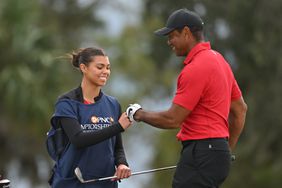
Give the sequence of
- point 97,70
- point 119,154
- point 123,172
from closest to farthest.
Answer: point 123,172 < point 97,70 < point 119,154

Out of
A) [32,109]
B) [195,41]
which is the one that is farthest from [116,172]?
[32,109]

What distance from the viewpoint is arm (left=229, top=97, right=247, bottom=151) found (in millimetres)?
7285

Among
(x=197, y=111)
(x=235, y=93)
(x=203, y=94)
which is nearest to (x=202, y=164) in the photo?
(x=197, y=111)

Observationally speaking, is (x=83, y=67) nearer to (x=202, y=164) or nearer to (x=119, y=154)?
(x=119, y=154)

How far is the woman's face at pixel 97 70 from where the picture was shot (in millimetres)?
7160

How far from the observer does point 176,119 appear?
22.0 feet

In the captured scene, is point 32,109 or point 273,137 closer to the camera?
point 32,109

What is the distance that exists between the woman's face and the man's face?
2.07 ft

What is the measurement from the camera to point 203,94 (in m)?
6.70

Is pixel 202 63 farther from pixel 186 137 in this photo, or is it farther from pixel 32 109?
pixel 32 109

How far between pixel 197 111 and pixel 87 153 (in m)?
0.96

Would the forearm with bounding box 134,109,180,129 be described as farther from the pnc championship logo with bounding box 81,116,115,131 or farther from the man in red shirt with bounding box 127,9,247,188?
the pnc championship logo with bounding box 81,116,115,131

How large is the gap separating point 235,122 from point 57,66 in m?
13.4

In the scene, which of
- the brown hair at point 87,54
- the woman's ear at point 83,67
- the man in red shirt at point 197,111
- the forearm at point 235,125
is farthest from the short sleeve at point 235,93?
the woman's ear at point 83,67
